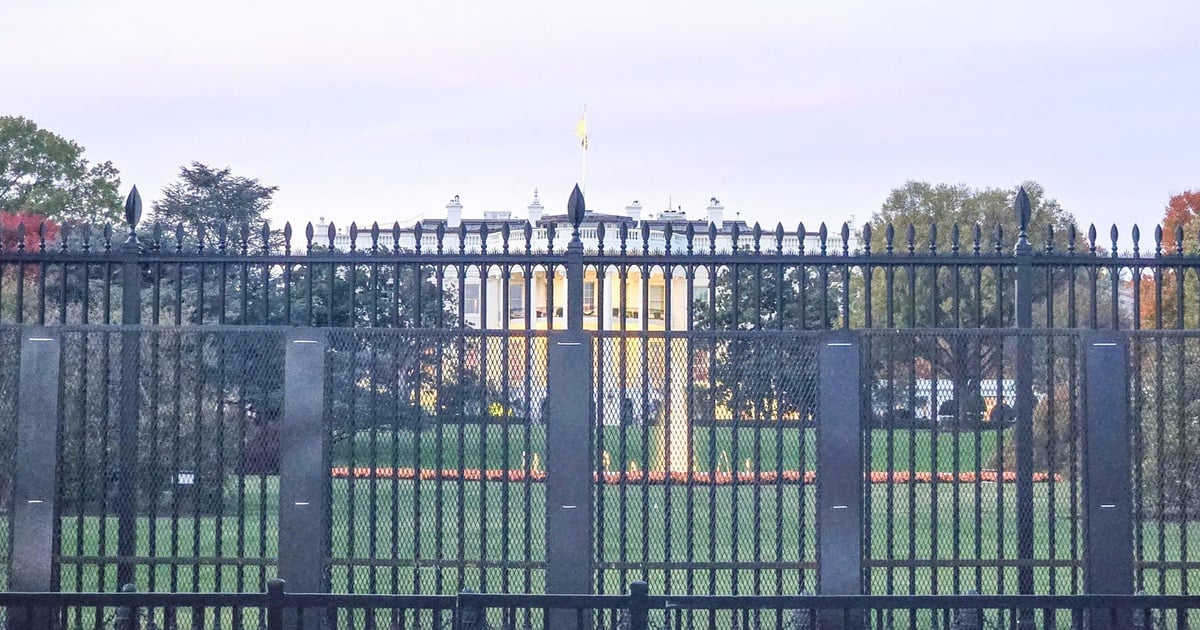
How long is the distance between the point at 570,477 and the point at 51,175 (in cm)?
3235

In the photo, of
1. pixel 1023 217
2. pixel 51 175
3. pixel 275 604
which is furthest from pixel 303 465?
pixel 51 175

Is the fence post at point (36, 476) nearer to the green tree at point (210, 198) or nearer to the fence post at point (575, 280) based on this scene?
the fence post at point (575, 280)

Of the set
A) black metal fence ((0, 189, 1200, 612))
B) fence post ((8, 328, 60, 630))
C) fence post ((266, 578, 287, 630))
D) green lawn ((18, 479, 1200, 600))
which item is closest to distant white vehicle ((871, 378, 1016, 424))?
black metal fence ((0, 189, 1200, 612))

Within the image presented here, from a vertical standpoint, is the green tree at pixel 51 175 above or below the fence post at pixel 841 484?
above

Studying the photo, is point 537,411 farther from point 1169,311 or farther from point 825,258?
point 1169,311

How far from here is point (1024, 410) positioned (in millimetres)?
7047

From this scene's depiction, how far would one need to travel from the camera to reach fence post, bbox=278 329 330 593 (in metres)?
7.11

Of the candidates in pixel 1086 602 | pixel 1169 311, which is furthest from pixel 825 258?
pixel 1169 311

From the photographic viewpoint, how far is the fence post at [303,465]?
7113 millimetres

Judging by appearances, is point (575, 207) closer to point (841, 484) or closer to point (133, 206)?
point (841, 484)

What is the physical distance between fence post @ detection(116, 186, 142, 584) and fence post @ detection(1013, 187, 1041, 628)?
5058mm

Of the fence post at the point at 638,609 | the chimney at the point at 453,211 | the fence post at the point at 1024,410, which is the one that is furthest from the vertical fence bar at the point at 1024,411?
the chimney at the point at 453,211

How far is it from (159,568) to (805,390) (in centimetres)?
737

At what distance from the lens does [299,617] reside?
565 centimetres
